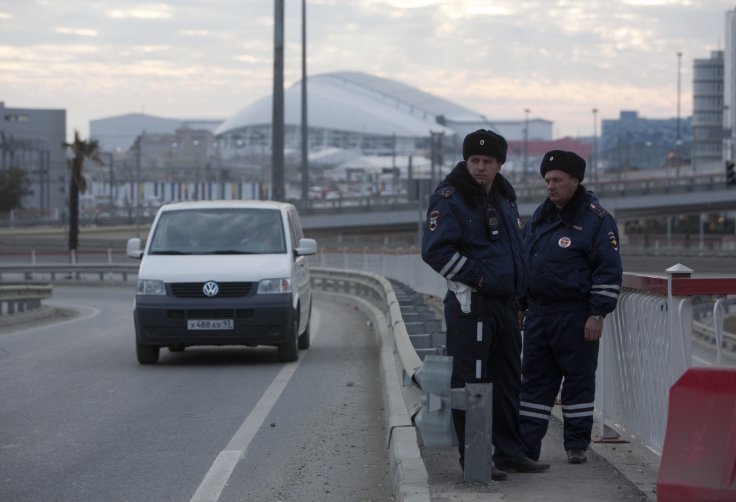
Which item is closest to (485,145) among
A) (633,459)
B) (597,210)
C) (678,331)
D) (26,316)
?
(597,210)

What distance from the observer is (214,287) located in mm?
14242

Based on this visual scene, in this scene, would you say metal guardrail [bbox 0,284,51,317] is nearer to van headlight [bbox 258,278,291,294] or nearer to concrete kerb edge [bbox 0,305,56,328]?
concrete kerb edge [bbox 0,305,56,328]

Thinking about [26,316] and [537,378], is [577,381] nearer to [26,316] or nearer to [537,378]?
[537,378]

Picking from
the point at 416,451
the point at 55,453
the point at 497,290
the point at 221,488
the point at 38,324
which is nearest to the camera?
the point at 497,290

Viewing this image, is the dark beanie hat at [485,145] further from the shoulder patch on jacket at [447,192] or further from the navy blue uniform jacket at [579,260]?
the navy blue uniform jacket at [579,260]

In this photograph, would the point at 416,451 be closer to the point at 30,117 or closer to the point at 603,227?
the point at 603,227

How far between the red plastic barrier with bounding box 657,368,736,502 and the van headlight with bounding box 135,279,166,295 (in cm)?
943

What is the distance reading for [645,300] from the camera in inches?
281

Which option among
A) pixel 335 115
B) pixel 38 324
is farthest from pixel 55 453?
pixel 335 115

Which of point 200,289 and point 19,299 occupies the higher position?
point 200,289

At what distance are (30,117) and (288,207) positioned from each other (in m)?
118

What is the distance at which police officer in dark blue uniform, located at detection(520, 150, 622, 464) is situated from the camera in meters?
7.02

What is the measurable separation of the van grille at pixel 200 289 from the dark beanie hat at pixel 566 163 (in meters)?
7.52

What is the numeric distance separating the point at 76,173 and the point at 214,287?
55.0m
